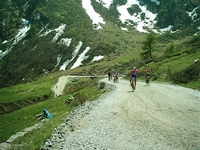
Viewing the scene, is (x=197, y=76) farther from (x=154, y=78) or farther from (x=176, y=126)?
(x=176, y=126)

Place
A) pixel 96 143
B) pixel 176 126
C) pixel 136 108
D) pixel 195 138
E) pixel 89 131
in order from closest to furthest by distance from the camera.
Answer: pixel 195 138 < pixel 96 143 < pixel 176 126 < pixel 89 131 < pixel 136 108

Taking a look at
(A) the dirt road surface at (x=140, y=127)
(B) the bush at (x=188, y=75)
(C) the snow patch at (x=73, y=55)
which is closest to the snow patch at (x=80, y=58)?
(C) the snow patch at (x=73, y=55)

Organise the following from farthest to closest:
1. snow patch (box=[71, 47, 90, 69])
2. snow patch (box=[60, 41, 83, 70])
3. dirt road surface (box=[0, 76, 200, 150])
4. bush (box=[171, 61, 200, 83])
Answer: snow patch (box=[60, 41, 83, 70]) < snow patch (box=[71, 47, 90, 69]) < bush (box=[171, 61, 200, 83]) < dirt road surface (box=[0, 76, 200, 150])

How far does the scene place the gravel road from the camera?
12.1 m

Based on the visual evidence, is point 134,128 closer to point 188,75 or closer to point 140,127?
point 140,127

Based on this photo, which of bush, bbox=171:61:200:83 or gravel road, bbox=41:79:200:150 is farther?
bush, bbox=171:61:200:83

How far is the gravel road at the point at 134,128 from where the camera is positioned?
476 inches

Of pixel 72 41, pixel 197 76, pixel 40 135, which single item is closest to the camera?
pixel 40 135

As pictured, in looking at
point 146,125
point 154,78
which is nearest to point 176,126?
point 146,125

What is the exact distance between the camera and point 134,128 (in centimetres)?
1465

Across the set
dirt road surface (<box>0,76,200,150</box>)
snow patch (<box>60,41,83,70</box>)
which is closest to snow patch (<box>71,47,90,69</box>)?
snow patch (<box>60,41,83,70</box>)

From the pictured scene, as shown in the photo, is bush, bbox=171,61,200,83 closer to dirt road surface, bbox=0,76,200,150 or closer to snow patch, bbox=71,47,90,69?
dirt road surface, bbox=0,76,200,150

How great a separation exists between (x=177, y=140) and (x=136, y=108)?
7.75 meters

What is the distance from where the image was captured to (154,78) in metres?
47.2
